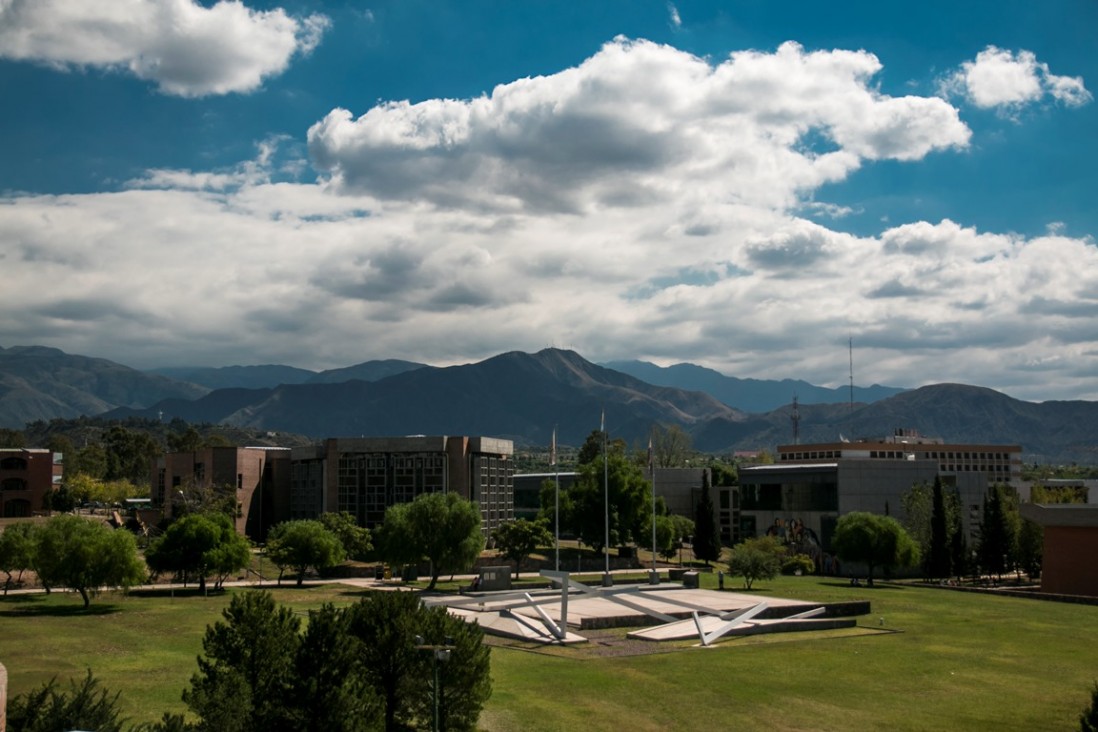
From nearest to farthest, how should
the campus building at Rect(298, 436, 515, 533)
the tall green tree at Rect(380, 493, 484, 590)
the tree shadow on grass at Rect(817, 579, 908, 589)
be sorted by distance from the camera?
the tall green tree at Rect(380, 493, 484, 590), the tree shadow on grass at Rect(817, 579, 908, 589), the campus building at Rect(298, 436, 515, 533)

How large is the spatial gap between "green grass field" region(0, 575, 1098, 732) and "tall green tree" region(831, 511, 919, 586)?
70.6 ft

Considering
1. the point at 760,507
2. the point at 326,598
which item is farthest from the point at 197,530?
the point at 760,507

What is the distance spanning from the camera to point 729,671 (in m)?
41.0

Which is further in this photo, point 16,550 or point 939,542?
point 939,542

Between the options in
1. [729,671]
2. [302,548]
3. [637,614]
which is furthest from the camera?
[302,548]

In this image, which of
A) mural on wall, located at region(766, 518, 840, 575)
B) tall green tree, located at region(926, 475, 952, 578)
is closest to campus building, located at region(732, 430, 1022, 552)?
mural on wall, located at region(766, 518, 840, 575)

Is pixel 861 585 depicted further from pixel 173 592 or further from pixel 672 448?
pixel 672 448

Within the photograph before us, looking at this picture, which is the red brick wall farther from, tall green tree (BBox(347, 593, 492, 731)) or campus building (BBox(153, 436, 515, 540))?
tall green tree (BBox(347, 593, 492, 731))

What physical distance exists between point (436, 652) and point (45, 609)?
39193 millimetres

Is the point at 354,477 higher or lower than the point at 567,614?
higher

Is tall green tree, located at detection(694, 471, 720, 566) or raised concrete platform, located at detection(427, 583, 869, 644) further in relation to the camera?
tall green tree, located at detection(694, 471, 720, 566)

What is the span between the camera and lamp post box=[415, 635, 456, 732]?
23.8 m

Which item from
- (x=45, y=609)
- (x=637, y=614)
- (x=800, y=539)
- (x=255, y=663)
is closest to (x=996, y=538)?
(x=800, y=539)

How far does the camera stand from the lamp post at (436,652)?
23.8 metres
